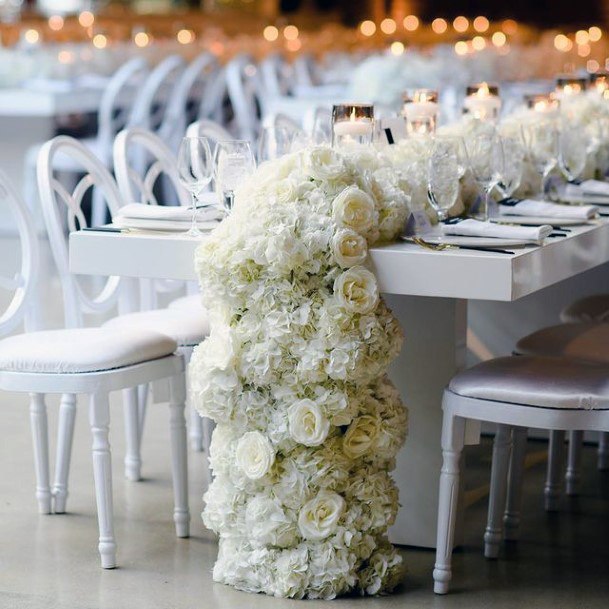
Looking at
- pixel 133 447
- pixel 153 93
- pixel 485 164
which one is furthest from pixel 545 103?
pixel 153 93

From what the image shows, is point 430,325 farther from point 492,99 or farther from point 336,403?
point 492,99

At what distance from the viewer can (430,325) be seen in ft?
11.6

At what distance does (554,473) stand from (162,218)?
1329mm

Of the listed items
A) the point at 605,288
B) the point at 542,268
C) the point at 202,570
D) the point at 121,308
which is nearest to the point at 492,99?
the point at 605,288

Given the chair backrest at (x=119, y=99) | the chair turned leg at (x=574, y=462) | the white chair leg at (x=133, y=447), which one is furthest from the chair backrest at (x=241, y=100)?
the chair turned leg at (x=574, y=462)

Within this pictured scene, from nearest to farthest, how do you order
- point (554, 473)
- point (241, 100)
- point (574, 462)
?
point (554, 473)
point (574, 462)
point (241, 100)

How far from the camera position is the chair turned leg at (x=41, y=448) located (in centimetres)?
381

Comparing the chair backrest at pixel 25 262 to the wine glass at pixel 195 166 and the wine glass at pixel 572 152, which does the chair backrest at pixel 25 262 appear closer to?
the wine glass at pixel 195 166

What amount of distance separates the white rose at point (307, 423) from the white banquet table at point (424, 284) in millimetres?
299

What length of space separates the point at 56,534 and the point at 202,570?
0.47m

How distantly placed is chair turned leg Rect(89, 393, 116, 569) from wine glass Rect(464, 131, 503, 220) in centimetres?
105

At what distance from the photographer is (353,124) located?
372cm

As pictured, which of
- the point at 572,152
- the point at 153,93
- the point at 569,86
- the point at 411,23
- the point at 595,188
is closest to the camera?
the point at 595,188

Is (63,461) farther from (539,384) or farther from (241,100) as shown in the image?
(241,100)
